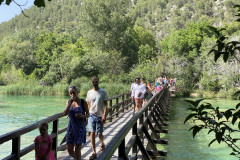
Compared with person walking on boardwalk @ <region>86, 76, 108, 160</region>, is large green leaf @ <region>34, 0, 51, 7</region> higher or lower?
higher

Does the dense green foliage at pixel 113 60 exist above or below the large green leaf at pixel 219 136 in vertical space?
above

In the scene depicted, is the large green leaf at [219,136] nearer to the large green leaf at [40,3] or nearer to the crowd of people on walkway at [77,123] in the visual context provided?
the large green leaf at [40,3]

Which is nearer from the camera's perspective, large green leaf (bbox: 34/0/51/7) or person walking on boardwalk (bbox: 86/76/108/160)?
large green leaf (bbox: 34/0/51/7)

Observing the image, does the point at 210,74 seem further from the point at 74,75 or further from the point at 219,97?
the point at 74,75

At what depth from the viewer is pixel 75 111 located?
6180 mm

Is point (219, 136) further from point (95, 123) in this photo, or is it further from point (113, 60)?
point (113, 60)

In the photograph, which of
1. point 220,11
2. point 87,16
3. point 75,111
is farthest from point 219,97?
point 220,11

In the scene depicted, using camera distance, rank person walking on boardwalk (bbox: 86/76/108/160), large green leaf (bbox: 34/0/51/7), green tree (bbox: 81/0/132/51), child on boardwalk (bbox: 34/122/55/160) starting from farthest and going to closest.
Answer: green tree (bbox: 81/0/132/51) → person walking on boardwalk (bbox: 86/76/108/160) → child on boardwalk (bbox: 34/122/55/160) → large green leaf (bbox: 34/0/51/7)

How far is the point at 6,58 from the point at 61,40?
14.3m

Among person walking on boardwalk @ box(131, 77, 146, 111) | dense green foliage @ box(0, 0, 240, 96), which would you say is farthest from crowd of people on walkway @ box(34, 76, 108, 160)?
dense green foliage @ box(0, 0, 240, 96)

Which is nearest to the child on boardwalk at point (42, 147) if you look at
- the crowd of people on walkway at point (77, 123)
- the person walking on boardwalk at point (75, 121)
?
the crowd of people on walkway at point (77, 123)

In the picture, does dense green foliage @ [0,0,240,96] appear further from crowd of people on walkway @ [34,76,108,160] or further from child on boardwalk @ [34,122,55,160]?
child on boardwalk @ [34,122,55,160]

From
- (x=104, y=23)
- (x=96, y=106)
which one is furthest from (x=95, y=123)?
(x=104, y=23)

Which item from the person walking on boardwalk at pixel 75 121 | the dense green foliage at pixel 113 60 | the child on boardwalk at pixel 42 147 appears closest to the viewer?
the child on boardwalk at pixel 42 147
